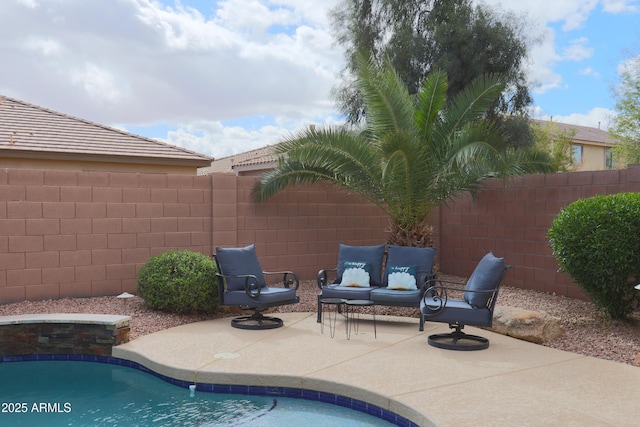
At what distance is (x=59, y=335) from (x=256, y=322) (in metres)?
2.73

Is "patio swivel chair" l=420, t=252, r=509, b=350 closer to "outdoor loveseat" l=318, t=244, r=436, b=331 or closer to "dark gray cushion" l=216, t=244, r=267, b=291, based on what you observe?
"outdoor loveseat" l=318, t=244, r=436, b=331

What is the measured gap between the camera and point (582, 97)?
74.1 ft

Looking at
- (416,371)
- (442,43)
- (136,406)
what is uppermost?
(442,43)

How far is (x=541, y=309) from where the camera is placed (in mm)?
9148

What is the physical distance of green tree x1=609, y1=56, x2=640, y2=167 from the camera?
28859mm

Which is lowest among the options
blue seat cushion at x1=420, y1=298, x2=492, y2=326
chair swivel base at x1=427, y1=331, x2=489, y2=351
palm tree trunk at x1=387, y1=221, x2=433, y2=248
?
chair swivel base at x1=427, y1=331, x2=489, y2=351

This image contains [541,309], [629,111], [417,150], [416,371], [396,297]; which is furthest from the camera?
[629,111]

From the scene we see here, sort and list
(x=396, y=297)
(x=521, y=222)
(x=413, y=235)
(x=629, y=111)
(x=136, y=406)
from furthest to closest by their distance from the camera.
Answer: (x=629, y=111)
(x=521, y=222)
(x=413, y=235)
(x=396, y=297)
(x=136, y=406)

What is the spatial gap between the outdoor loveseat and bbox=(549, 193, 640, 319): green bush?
1960 mm

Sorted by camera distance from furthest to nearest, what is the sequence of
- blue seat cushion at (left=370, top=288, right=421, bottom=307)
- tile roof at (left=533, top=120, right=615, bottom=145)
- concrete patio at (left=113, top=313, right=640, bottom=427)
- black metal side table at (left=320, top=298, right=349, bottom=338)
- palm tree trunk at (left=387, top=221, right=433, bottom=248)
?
tile roof at (left=533, top=120, right=615, bottom=145) → palm tree trunk at (left=387, top=221, right=433, bottom=248) → blue seat cushion at (left=370, top=288, right=421, bottom=307) → black metal side table at (left=320, top=298, right=349, bottom=338) → concrete patio at (left=113, top=313, right=640, bottom=427)

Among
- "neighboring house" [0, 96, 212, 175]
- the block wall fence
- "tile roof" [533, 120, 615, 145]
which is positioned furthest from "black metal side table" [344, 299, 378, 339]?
"tile roof" [533, 120, 615, 145]

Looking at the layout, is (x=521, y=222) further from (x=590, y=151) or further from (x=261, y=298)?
(x=590, y=151)

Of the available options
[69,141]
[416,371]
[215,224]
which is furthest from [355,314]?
[69,141]

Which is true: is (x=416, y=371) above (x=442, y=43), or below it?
below
